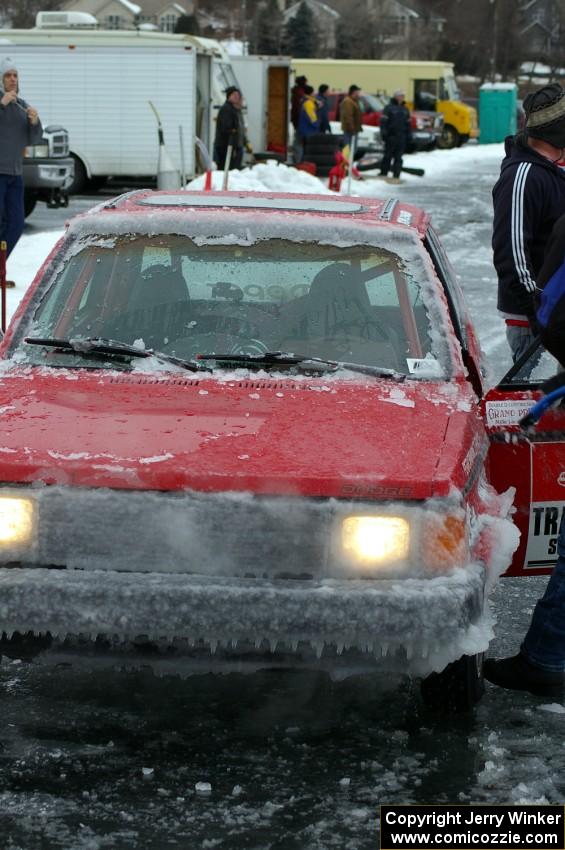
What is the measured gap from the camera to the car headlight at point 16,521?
12.7ft

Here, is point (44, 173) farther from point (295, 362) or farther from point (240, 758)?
point (240, 758)

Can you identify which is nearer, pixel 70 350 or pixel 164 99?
pixel 70 350

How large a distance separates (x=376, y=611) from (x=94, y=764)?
0.90m

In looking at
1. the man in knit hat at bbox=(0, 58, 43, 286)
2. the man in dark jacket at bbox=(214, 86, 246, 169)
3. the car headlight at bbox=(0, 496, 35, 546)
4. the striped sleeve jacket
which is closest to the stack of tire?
the man in dark jacket at bbox=(214, 86, 246, 169)

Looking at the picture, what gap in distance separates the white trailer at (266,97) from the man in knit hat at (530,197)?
23.5 m

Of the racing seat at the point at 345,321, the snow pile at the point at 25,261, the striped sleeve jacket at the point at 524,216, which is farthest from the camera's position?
the snow pile at the point at 25,261

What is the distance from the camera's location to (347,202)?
569 centimetres

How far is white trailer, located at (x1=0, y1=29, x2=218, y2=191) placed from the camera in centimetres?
2283

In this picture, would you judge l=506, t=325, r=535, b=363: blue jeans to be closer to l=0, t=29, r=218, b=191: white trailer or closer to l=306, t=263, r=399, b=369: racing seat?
l=306, t=263, r=399, b=369: racing seat

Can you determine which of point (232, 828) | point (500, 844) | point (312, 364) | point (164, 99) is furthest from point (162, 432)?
point (164, 99)

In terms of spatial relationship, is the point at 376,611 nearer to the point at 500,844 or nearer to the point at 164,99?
the point at 500,844

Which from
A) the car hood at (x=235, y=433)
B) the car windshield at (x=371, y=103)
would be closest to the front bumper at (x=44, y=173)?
the car hood at (x=235, y=433)

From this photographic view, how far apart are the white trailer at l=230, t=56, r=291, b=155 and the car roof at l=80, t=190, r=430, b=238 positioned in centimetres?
2397

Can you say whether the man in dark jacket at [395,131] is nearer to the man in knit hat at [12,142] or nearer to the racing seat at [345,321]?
the man in knit hat at [12,142]
